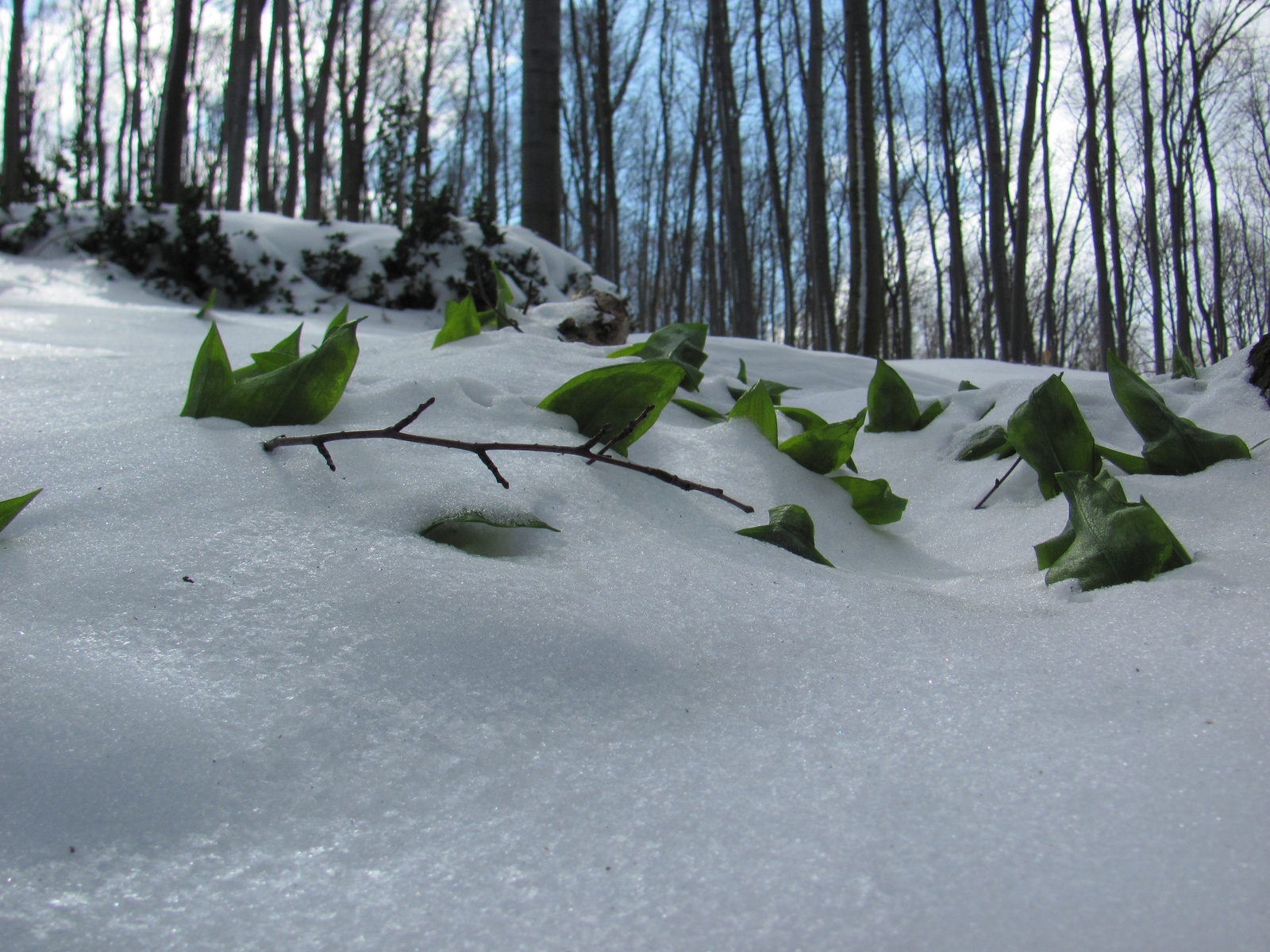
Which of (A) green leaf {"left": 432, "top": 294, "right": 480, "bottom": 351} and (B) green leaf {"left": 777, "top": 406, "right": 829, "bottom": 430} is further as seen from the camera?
(A) green leaf {"left": 432, "top": 294, "right": 480, "bottom": 351}

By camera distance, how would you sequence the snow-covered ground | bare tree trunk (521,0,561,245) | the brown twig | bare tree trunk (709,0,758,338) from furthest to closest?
bare tree trunk (709,0,758,338)
bare tree trunk (521,0,561,245)
the brown twig
the snow-covered ground

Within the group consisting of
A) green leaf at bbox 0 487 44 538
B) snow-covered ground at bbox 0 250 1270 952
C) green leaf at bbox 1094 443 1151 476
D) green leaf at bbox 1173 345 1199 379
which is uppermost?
green leaf at bbox 1173 345 1199 379

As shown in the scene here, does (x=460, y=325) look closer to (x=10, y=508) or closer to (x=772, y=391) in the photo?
(x=772, y=391)

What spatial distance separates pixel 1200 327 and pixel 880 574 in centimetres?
2526

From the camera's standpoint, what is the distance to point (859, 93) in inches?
179

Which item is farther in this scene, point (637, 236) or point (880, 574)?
point (637, 236)

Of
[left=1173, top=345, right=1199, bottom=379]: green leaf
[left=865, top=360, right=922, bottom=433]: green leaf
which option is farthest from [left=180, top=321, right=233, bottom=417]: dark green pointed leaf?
[left=1173, top=345, right=1199, bottom=379]: green leaf

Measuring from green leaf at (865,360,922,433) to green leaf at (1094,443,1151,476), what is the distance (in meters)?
0.48

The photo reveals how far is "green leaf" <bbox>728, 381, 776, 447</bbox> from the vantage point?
126 cm

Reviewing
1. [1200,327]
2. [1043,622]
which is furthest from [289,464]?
[1200,327]

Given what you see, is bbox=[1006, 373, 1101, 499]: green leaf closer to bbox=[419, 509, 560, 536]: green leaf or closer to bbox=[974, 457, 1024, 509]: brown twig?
bbox=[974, 457, 1024, 509]: brown twig

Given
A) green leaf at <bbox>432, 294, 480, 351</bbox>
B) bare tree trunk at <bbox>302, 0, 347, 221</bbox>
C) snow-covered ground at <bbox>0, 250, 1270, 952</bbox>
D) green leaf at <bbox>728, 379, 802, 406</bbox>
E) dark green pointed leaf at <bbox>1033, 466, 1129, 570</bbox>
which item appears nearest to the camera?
snow-covered ground at <bbox>0, 250, 1270, 952</bbox>

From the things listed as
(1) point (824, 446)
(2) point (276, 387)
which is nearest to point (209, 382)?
(2) point (276, 387)

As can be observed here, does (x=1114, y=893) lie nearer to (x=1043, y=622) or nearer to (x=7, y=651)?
(x=1043, y=622)
